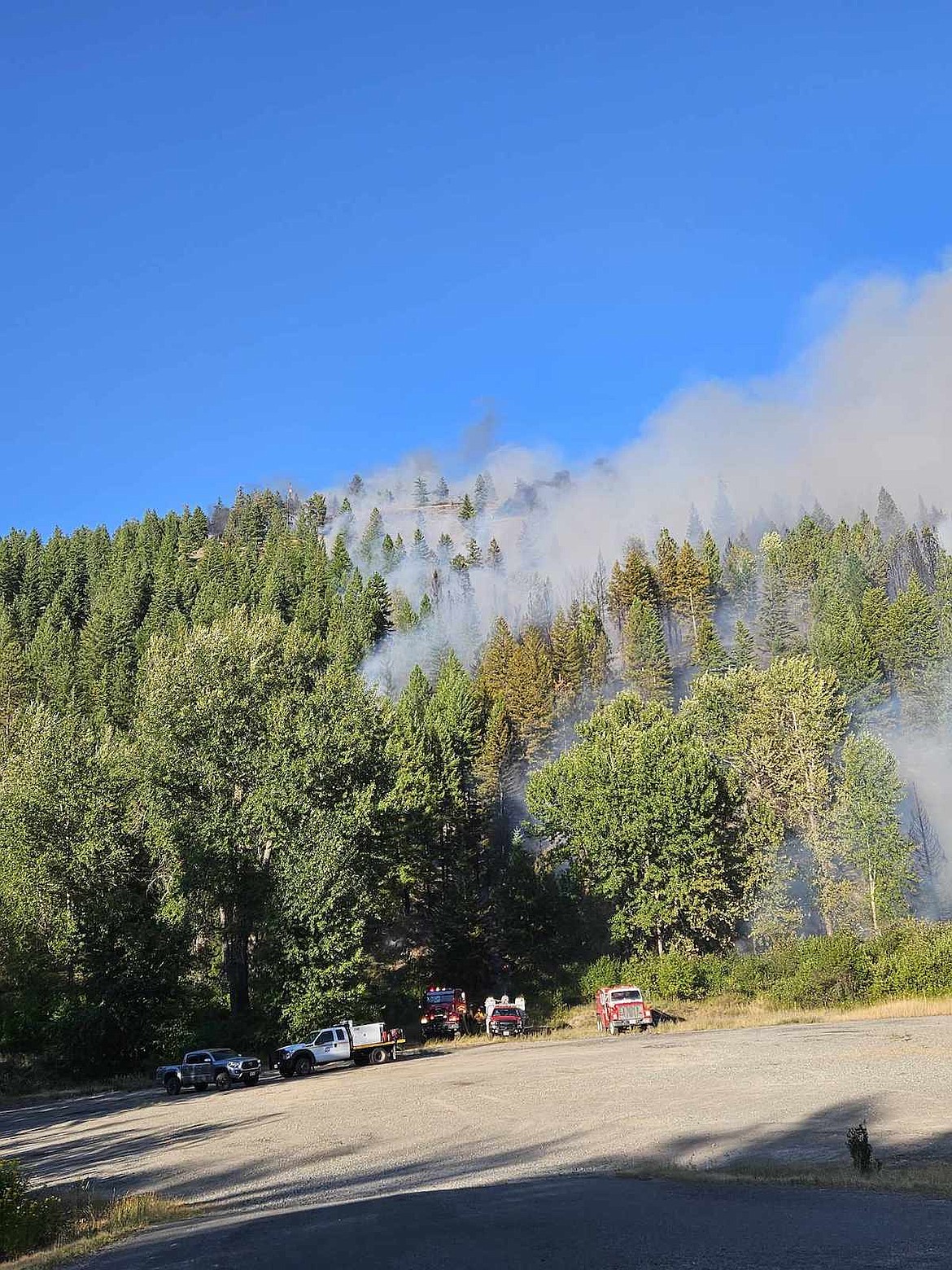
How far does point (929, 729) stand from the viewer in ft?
319

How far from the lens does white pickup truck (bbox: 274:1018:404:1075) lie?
38.4 meters

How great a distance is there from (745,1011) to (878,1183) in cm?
3931

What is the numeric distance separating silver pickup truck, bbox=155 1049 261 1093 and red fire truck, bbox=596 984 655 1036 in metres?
18.5

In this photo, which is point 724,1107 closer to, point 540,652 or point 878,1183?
point 878,1183

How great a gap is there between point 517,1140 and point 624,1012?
96.8ft

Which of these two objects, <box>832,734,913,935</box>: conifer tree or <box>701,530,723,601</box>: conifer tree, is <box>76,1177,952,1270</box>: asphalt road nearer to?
<box>832,734,913,935</box>: conifer tree

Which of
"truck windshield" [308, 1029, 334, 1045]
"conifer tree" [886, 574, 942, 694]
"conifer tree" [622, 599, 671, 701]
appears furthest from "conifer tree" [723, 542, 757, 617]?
"truck windshield" [308, 1029, 334, 1045]

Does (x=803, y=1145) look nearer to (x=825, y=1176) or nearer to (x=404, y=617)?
(x=825, y=1176)

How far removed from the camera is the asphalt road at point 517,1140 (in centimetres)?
1168

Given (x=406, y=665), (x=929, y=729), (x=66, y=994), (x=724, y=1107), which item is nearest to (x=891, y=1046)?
(x=724, y=1107)

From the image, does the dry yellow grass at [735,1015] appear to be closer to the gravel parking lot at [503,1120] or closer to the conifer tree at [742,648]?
the gravel parking lot at [503,1120]

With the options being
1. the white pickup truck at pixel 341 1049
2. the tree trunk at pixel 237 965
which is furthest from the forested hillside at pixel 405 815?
the white pickup truck at pixel 341 1049

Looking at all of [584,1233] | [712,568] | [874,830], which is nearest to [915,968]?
[874,830]

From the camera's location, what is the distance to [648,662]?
11419cm
